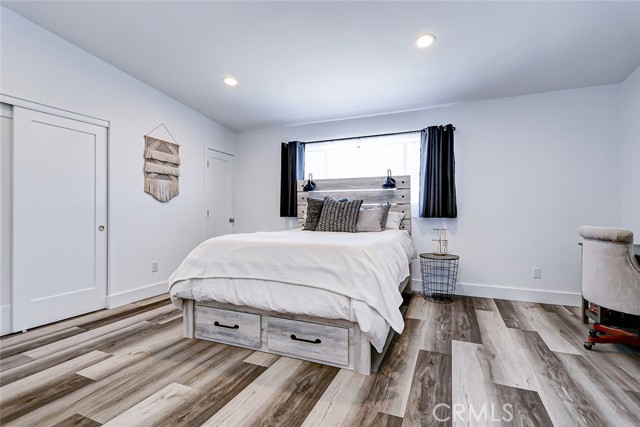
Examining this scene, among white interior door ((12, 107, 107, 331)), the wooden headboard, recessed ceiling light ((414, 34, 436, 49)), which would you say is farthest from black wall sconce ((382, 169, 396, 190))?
white interior door ((12, 107, 107, 331))

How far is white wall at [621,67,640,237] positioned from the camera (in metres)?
2.76

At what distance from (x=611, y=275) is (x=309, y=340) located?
213 centimetres

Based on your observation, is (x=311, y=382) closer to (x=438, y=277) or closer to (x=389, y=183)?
(x=438, y=277)

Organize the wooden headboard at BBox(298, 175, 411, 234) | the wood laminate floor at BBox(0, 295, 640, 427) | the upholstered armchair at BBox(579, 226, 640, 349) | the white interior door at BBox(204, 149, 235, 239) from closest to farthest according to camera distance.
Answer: the wood laminate floor at BBox(0, 295, 640, 427) < the upholstered armchair at BBox(579, 226, 640, 349) < the wooden headboard at BBox(298, 175, 411, 234) < the white interior door at BBox(204, 149, 235, 239)

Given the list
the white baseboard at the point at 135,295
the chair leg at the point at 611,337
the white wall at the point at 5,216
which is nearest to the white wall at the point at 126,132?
A: the white baseboard at the point at 135,295

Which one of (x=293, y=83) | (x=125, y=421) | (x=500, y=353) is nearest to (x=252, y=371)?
(x=125, y=421)

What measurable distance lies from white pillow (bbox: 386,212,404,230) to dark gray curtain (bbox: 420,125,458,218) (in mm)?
304

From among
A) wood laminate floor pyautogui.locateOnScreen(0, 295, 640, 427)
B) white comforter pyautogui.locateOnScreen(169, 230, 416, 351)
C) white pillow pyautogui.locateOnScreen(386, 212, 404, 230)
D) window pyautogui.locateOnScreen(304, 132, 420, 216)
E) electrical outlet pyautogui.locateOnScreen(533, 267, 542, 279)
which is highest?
window pyautogui.locateOnScreen(304, 132, 420, 216)

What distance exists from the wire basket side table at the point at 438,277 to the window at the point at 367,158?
28.8 inches

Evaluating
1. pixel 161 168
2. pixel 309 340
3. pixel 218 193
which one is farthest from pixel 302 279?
pixel 218 193

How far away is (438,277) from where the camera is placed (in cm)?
369

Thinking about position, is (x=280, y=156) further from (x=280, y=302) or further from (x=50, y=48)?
(x=280, y=302)

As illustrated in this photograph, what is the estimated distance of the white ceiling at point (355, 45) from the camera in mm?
2082

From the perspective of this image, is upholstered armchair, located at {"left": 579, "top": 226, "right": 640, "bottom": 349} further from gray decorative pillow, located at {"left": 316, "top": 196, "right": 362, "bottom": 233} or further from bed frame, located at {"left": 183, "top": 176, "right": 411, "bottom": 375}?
gray decorative pillow, located at {"left": 316, "top": 196, "right": 362, "bottom": 233}
